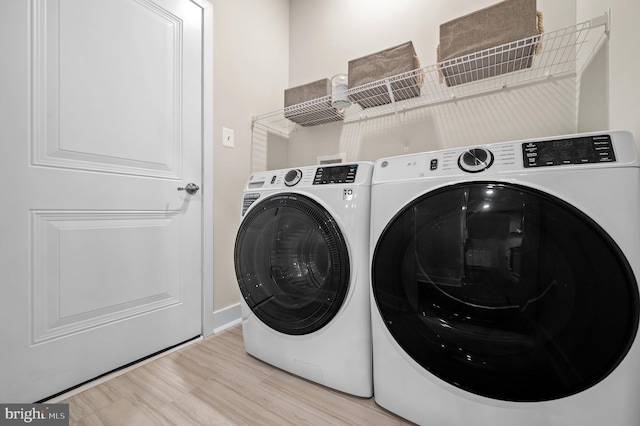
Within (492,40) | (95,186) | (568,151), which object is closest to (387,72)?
(492,40)

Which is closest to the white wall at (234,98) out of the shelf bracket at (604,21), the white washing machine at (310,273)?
the white washing machine at (310,273)

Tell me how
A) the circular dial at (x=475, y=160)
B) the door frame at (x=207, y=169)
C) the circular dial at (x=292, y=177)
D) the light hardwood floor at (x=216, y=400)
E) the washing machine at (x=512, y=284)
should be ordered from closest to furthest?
the washing machine at (x=512, y=284), the circular dial at (x=475, y=160), the light hardwood floor at (x=216, y=400), the circular dial at (x=292, y=177), the door frame at (x=207, y=169)

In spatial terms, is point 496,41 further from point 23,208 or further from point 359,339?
point 23,208

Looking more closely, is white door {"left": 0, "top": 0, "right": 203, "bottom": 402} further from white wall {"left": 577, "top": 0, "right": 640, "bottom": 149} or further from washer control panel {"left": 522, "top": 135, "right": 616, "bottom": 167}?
white wall {"left": 577, "top": 0, "right": 640, "bottom": 149}

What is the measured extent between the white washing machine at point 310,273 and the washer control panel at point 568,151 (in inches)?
18.2

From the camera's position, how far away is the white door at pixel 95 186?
884 mm

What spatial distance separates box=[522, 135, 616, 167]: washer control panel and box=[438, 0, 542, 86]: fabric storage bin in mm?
636

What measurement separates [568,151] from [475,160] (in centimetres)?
20

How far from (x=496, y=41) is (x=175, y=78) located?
1485mm

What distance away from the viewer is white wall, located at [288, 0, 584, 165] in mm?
1272

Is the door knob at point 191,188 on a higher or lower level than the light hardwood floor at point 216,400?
Result: higher

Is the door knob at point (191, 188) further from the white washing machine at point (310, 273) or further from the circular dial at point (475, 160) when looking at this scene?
the circular dial at point (475, 160)

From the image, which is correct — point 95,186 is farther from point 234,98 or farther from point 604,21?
point 604,21

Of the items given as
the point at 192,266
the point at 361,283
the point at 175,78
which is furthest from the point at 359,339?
the point at 175,78
